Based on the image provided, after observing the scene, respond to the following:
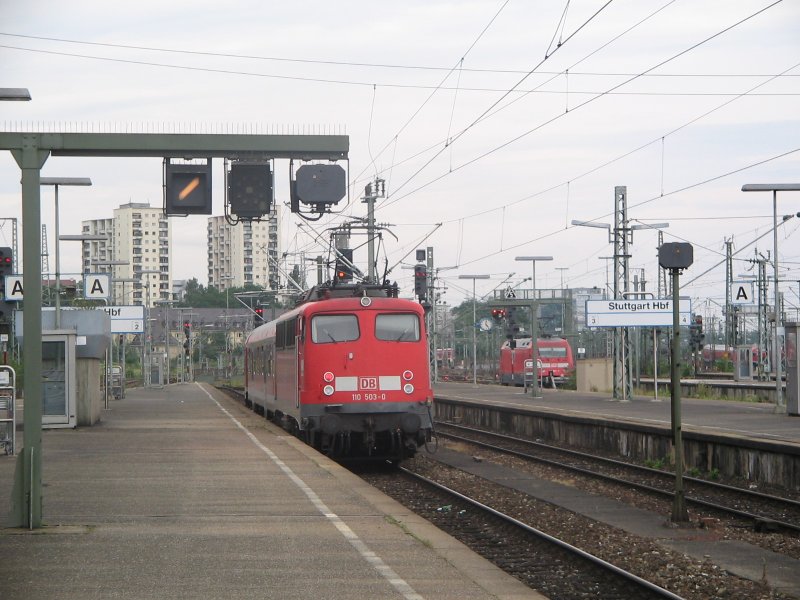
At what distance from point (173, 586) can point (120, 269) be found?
162 m

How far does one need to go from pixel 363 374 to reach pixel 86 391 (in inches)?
366

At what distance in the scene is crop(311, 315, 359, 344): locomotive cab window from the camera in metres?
19.5

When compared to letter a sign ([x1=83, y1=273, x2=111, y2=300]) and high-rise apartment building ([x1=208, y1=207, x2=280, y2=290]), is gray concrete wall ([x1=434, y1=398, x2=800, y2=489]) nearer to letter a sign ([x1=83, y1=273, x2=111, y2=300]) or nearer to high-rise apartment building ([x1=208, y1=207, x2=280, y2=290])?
letter a sign ([x1=83, y1=273, x2=111, y2=300])

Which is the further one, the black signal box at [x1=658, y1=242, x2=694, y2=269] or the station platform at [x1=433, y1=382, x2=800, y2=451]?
the station platform at [x1=433, y1=382, x2=800, y2=451]

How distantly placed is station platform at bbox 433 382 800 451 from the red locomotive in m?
5.48

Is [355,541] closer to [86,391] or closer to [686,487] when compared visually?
[686,487]

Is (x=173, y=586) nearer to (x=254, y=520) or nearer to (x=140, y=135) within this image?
(x=254, y=520)

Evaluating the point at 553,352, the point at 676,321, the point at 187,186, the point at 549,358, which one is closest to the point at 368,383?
the point at 187,186

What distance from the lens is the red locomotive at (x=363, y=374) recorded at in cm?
1906

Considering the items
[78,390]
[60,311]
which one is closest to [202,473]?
[78,390]

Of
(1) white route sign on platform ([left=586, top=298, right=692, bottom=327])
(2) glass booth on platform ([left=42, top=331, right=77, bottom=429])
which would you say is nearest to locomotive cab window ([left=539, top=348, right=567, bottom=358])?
(1) white route sign on platform ([left=586, top=298, right=692, bottom=327])

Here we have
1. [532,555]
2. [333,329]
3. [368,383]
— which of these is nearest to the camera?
[532,555]

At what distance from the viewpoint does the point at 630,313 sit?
3209 cm

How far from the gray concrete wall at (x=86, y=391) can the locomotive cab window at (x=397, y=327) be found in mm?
9240
